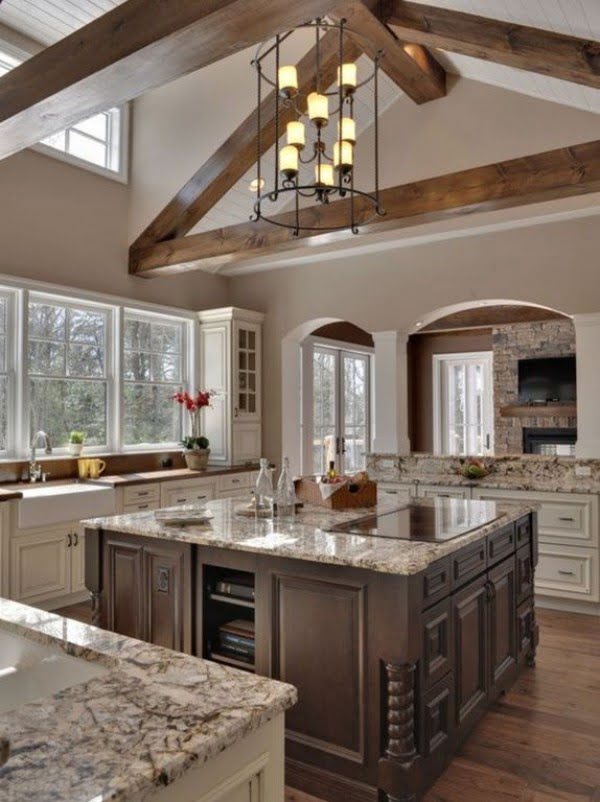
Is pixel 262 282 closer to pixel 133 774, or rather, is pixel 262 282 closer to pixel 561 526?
pixel 561 526

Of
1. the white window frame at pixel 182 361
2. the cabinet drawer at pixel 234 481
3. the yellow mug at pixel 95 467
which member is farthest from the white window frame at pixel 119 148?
the cabinet drawer at pixel 234 481

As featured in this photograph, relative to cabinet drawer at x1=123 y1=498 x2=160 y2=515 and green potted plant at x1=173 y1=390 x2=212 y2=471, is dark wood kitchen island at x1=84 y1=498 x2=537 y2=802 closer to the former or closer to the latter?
cabinet drawer at x1=123 y1=498 x2=160 y2=515

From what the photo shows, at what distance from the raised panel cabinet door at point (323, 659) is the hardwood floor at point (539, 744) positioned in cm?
26

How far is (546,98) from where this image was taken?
460 centimetres

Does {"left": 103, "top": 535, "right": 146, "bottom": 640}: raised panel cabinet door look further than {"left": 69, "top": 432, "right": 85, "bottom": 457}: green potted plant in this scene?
No

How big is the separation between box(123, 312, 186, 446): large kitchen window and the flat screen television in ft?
15.5

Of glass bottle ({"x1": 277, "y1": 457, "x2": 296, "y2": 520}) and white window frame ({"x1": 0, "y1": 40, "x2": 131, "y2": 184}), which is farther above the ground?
white window frame ({"x1": 0, "y1": 40, "x2": 131, "y2": 184})

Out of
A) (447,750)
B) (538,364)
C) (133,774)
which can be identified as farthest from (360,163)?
(133,774)

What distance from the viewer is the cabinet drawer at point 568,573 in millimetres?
4363

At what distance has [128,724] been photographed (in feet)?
3.34

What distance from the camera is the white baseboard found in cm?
443

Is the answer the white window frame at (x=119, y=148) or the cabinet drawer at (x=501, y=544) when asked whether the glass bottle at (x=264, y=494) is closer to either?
the cabinet drawer at (x=501, y=544)

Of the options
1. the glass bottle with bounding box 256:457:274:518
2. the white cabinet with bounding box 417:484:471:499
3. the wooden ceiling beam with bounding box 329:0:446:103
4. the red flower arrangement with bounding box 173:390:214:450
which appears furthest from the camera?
the red flower arrangement with bounding box 173:390:214:450

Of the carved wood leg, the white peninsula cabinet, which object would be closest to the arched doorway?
the white peninsula cabinet
